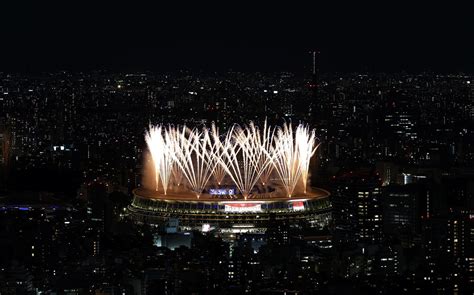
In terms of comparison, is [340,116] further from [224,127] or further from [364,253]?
[364,253]

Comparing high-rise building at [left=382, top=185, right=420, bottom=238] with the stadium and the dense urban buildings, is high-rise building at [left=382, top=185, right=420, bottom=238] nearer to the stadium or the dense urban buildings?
the dense urban buildings

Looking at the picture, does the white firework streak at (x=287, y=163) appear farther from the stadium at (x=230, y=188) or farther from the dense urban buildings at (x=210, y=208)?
the dense urban buildings at (x=210, y=208)

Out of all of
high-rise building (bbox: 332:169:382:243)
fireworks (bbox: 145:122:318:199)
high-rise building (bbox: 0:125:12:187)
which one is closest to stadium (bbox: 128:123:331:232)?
fireworks (bbox: 145:122:318:199)

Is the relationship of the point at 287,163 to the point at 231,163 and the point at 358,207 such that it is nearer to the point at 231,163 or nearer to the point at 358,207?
the point at 231,163

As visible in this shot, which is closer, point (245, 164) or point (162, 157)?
point (162, 157)

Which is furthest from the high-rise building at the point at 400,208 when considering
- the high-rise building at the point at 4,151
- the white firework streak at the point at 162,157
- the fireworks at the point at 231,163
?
the high-rise building at the point at 4,151

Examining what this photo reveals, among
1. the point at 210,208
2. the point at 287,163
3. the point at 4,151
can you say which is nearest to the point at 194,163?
the point at 210,208
